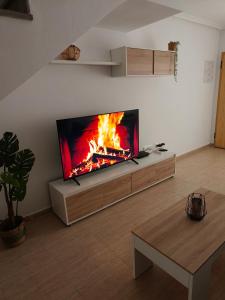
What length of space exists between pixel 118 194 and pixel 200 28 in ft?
11.1

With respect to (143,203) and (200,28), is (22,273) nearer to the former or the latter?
(143,203)

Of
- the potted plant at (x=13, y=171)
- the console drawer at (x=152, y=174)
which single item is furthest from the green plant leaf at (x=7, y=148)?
the console drawer at (x=152, y=174)

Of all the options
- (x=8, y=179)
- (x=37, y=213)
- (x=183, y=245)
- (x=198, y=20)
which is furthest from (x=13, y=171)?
(x=198, y=20)

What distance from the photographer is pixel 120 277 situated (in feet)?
5.55

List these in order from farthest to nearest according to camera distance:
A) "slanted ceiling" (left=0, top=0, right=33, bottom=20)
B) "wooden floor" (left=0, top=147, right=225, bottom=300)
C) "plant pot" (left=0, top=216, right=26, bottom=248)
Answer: "plant pot" (left=0, top=216, right=26, bottom=248), "wooden floor" (left=0, top=147, right=225, bottom=300), "slanted ceiling" (left=0, top=0, right=33, bottom=20)

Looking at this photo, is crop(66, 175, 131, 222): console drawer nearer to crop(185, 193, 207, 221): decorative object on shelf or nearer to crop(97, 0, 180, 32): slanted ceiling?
crop(185, 193, 207, 221): decorative object on shelf

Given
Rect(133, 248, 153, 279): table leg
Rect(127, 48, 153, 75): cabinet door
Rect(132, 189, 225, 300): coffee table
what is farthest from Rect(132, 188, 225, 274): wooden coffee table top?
Rect(127, 48, 153, 75): cabinet door

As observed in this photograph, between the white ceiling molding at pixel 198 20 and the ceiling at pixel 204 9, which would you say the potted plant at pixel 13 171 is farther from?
the white ceiling molding at pixel 198 20

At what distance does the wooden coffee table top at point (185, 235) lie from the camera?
1318 millimetres

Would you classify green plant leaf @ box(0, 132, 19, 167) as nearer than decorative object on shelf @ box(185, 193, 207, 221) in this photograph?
No

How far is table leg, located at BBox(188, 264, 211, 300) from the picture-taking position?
1.24m

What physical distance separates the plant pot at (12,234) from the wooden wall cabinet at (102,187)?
1.47 ft

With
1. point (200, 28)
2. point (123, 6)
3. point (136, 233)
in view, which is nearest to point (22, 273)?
point (136, 233)

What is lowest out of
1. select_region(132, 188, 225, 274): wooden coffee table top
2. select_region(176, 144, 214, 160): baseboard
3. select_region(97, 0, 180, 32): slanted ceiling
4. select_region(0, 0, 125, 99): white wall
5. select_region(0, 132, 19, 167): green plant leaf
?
select_region(176, 144, 214, 160): baseboard
